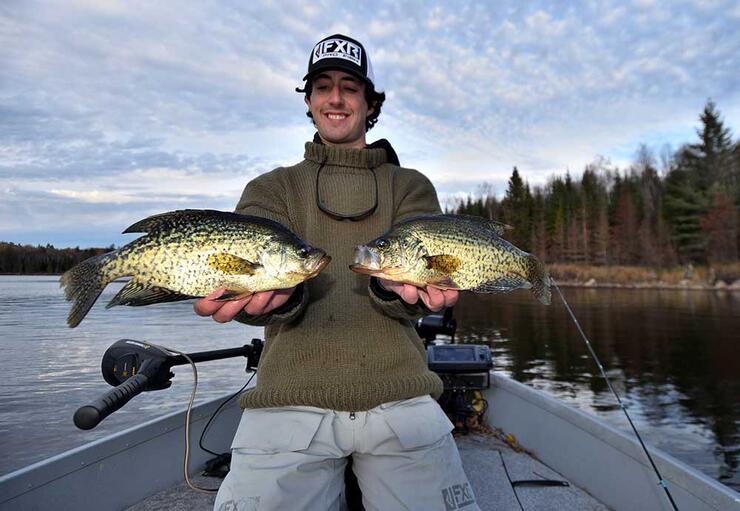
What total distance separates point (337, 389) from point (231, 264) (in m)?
0.89

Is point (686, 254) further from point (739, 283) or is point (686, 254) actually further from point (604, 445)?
point (604, 445)

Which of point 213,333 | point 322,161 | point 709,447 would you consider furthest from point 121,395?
point 213,333

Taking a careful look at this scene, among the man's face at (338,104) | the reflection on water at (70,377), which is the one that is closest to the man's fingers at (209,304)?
the man's face at (338,104)

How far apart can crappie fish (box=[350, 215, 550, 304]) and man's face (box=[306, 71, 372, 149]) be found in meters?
0.89

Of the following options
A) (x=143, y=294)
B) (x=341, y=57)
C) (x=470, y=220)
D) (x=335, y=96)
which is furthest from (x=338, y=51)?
(x=143, y=294)

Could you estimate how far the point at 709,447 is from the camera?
10.0 m

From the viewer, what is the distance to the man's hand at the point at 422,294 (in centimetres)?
297

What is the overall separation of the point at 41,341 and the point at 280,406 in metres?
24.1

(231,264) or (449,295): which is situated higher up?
(231,264)

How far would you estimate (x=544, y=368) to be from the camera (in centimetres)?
1681

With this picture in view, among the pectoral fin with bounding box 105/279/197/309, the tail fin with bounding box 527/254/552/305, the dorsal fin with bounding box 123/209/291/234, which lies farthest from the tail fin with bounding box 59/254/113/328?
the tail fin with bounding box 527/254/552/305

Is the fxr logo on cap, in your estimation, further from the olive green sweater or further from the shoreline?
the shoreline

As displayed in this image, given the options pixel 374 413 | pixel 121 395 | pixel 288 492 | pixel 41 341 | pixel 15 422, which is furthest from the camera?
pixel 41 341

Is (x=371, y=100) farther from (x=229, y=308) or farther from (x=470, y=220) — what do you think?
(x=229, y=308)
